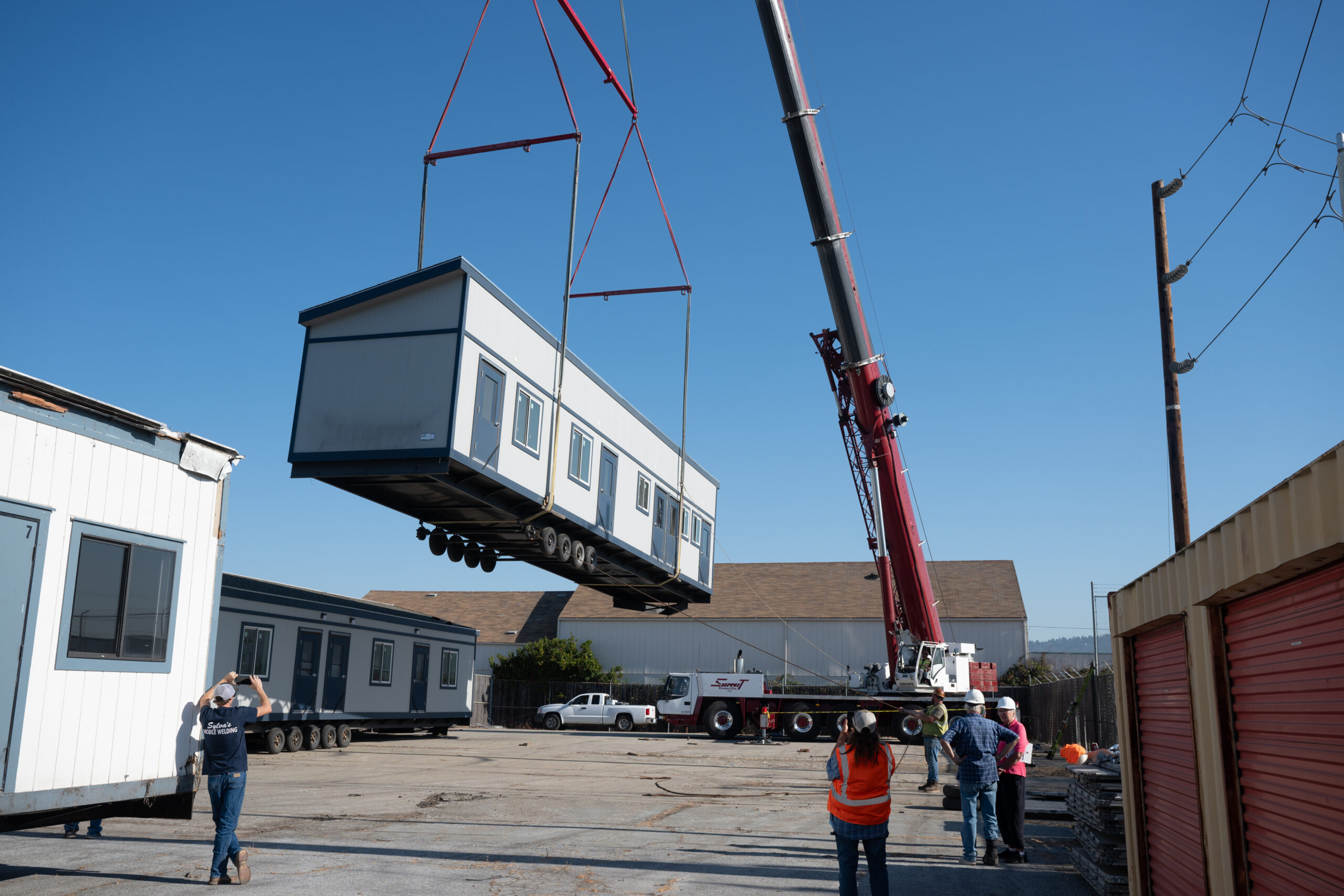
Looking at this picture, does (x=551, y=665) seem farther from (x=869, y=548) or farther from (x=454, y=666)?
(x=869, y=548)

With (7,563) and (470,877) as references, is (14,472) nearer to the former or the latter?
(7,563)

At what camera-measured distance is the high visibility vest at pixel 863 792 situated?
6.70 m

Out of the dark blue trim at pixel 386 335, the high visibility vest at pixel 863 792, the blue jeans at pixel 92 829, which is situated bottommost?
the blue jeans at pixel 92 829

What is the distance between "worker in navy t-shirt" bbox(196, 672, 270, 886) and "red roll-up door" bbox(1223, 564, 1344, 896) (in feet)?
21.2

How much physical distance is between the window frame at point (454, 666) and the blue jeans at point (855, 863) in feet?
83.4

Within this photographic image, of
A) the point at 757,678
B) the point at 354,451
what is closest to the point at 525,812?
the point at 354,451

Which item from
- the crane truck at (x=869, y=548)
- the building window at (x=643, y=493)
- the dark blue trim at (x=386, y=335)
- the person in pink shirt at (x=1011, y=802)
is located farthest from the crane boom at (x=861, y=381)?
the person in pink shirt at (x=1011, y=802)

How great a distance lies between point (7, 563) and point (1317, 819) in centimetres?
741

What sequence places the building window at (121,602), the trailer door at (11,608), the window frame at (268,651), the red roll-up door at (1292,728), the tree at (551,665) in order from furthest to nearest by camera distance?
the tree at (551,665) → the window frame at (268,651) → the building window at (121,602) → the trailer door at (11,608) → the red roll-up door at (1292,728)

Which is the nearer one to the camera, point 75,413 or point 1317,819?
point 1317,819

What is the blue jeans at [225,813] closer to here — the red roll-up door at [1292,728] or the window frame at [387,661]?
the red roll-up door at [1292,728]

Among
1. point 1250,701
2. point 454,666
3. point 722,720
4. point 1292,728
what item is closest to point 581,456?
point 1250,701

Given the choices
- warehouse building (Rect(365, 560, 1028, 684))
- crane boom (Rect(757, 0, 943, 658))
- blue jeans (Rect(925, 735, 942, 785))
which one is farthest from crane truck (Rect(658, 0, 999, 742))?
warehouse building (Rect(365, 560, 1028, 684))

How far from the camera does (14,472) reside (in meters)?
6.73
